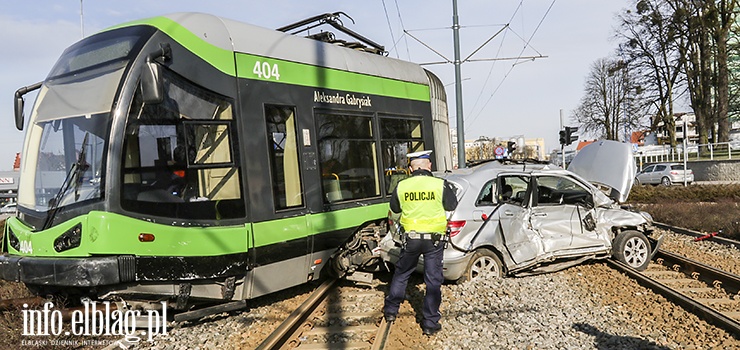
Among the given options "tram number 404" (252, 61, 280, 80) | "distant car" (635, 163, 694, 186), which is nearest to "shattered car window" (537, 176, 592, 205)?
"tram number 404" (252, 61, 280, 80)

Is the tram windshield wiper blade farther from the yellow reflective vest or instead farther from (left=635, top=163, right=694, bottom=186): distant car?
(left=635, top=163, right=694, bottom=186): distant car

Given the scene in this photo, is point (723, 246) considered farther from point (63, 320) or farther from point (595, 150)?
point (63, 320)

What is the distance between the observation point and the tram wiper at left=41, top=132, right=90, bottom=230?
5.64 m

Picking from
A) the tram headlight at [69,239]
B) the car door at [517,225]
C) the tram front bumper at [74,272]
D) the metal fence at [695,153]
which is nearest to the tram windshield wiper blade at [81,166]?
the tram headlight at [69,239]

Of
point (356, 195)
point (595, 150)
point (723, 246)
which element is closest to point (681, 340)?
point (356, 195)

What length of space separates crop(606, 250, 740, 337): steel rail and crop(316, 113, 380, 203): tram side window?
3880 mm

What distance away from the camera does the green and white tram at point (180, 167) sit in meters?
5.43

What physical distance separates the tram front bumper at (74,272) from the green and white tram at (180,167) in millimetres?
12

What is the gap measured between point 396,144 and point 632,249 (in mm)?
4071

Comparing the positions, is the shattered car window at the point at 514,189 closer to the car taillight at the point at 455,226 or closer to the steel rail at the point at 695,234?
the car taillight at the point at 455,226

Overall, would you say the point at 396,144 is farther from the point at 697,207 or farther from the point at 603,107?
the point at 603,107

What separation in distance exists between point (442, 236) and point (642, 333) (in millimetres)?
2182

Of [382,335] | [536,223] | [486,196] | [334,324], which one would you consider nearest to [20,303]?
[334,324]

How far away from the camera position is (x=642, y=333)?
5746 millimetres
